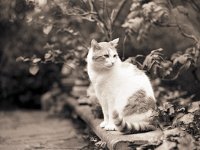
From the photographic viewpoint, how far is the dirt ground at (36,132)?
479 cm

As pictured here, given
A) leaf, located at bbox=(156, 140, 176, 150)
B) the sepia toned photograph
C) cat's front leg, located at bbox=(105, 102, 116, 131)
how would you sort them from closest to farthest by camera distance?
leaf, located at bbox=(156, 140, 176, 150)
the sepia toned photograph
cat's front leg, located at bbox=(105, 102, 116, 131)

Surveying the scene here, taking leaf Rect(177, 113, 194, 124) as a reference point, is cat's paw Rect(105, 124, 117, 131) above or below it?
below

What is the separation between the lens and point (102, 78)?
154 inches

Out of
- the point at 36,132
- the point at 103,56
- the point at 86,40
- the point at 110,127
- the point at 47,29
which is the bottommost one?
the point at 36,132

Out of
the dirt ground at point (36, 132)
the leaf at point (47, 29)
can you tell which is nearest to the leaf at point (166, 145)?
the dirt ground at point (36, 132)

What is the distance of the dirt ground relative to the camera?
479 cm

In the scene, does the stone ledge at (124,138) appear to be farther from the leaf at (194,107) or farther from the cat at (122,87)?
the leaf at (194,107)

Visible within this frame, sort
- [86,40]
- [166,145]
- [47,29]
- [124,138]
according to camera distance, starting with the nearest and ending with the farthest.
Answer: [166,145]
[124,138]
[47,29]
[86,40]

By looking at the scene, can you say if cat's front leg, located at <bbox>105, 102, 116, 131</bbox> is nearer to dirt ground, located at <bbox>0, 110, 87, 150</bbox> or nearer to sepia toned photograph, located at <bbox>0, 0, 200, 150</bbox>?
sepia toned photograph, located at <bbox>0, 0, 200, 150</bbox>

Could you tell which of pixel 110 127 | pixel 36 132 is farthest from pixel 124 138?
pixel 36 132

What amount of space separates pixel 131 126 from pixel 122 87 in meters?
0.36

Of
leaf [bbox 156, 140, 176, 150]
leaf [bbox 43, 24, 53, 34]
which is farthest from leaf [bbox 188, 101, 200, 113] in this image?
leaf [bbox 43, 24, 53, 34]

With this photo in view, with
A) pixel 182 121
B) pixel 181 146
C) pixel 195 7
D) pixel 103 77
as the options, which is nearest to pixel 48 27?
pixel 103 77

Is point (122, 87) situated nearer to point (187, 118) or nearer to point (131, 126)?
point (131, 126)
